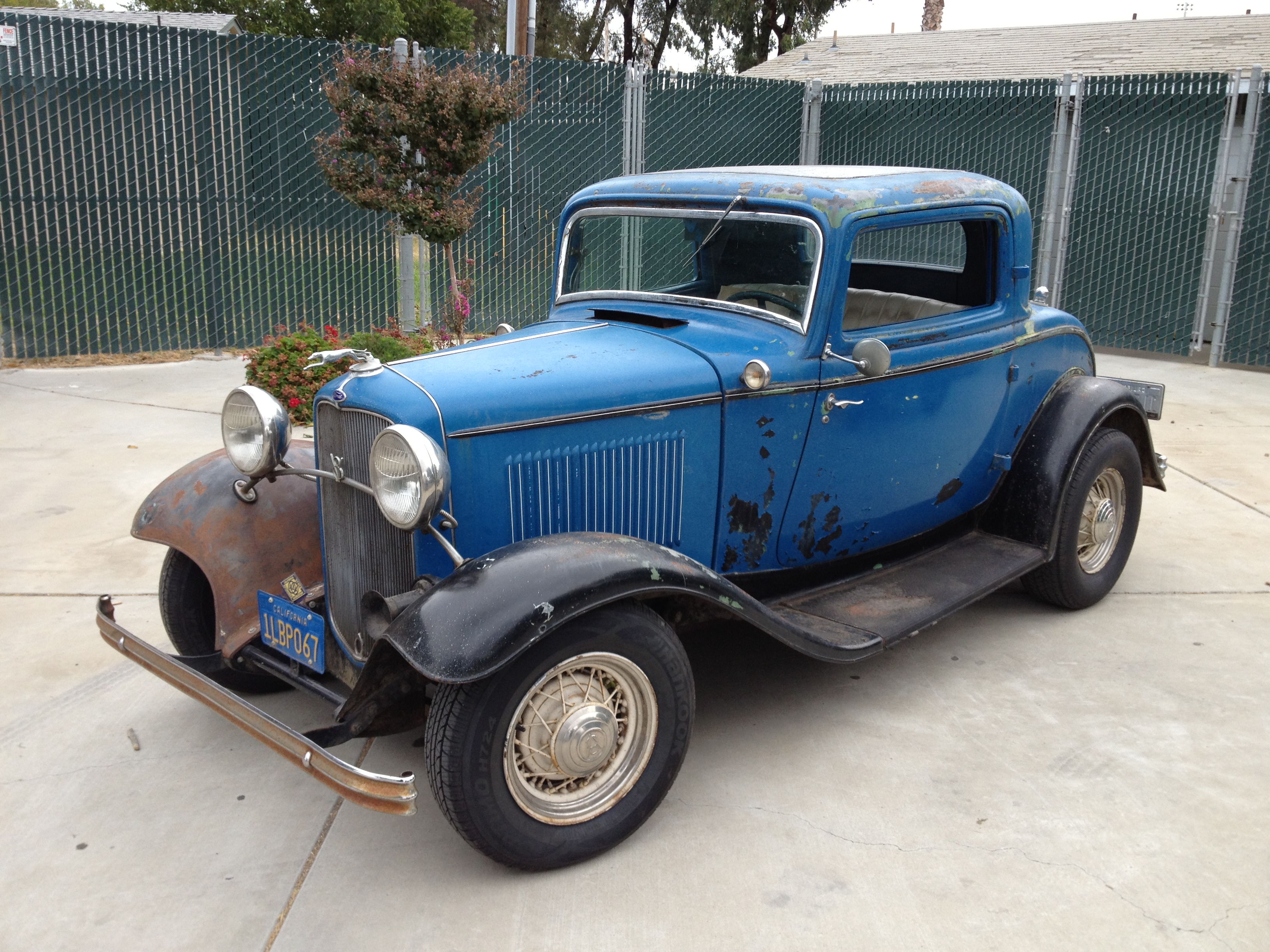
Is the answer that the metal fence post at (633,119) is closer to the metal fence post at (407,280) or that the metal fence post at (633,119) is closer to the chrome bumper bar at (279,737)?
the metal fence post at (407,280)

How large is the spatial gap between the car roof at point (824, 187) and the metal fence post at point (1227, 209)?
669 cm

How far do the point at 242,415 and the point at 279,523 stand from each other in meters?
0.38

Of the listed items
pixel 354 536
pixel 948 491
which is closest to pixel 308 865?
pixel 354 536

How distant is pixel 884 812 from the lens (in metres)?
3.07

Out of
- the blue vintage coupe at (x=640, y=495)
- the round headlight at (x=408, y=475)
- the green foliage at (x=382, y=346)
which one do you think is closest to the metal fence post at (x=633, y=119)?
the green foliage at (x=382, y=346)

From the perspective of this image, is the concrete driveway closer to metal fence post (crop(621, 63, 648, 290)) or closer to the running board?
the running board

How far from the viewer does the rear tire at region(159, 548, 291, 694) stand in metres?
3.54

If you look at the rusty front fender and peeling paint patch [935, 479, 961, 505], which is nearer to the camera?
the rusty front fender

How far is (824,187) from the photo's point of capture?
3525 millimetres

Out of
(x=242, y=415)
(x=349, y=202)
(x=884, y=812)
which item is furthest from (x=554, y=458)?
(x=349, y=202)

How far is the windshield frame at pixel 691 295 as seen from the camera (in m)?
3.45

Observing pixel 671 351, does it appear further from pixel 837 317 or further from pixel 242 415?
pixel 242 415

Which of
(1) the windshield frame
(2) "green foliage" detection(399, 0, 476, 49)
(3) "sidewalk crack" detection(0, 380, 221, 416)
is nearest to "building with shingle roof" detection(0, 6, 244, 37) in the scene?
(3) "sidewalk crack" detection(0, 380, 221, 416)

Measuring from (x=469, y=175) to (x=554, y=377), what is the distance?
706 cm
